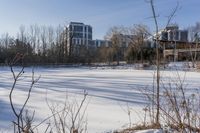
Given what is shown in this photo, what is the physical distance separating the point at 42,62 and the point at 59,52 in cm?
749

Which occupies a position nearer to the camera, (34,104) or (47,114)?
(47,114)

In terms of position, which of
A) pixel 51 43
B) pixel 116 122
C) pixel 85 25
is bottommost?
pixel 116 122

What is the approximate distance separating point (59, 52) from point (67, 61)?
431 centimetres

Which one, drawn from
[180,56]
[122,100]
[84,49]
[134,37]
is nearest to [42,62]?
[84,49]

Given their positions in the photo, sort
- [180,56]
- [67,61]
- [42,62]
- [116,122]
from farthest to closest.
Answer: [67,61]
[42,62]
[180,56]
[116,122]

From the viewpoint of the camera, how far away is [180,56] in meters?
44.4

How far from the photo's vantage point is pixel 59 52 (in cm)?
5756

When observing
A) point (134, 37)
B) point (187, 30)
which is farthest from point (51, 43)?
point (187, 30)

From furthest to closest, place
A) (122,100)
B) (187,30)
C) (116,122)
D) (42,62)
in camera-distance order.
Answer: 1. (187,30)
2. (42,62)
3. (122,100)
4. (116,122)

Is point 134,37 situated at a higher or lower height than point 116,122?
higher

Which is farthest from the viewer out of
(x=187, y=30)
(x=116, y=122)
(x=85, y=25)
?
(x=85, y=25)

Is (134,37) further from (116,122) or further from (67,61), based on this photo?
(116,122)

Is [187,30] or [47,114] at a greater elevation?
[187,30]

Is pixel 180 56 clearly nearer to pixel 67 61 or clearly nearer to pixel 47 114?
pixel 67 61
